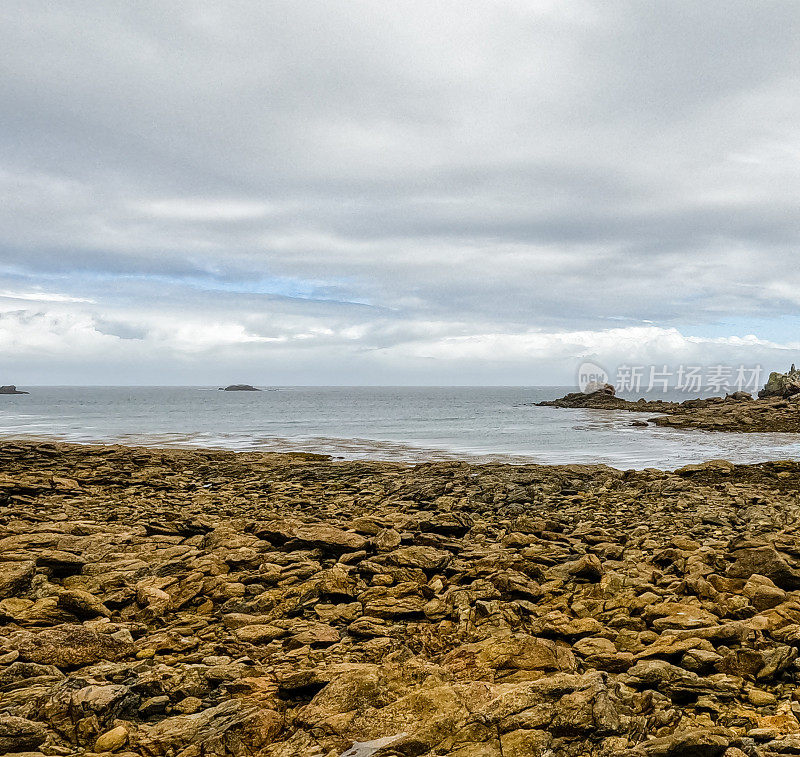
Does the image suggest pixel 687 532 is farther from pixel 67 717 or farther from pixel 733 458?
pixel 733 458

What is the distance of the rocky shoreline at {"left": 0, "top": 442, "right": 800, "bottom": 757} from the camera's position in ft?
16.8

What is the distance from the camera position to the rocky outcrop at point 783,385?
282ft

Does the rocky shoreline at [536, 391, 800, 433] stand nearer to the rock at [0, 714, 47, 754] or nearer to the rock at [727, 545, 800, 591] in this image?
the rock at [727, 545, 800, 591]

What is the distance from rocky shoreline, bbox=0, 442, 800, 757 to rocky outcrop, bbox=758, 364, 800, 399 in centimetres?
8613

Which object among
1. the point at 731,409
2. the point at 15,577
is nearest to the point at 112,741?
the point at 15,577

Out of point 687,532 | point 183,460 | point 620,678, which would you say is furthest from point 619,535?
point 183,460

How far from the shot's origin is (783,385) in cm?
9550

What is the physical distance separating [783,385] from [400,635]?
4270 inches

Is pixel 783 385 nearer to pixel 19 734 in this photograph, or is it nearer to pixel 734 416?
pixel 734 416

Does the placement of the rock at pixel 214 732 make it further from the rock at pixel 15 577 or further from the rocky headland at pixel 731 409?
the rocky headland at pixel 731 409

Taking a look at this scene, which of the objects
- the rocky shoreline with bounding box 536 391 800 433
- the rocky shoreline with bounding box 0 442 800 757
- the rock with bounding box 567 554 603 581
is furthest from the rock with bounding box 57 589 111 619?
the rocky shoreline with bounding box 536 391 800 433

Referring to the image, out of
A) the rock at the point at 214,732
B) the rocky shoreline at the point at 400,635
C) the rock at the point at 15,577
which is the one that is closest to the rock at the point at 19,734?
the rocky shoreline at the point at 400,635

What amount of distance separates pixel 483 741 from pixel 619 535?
8.61 m

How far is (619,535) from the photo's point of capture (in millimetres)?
12523
